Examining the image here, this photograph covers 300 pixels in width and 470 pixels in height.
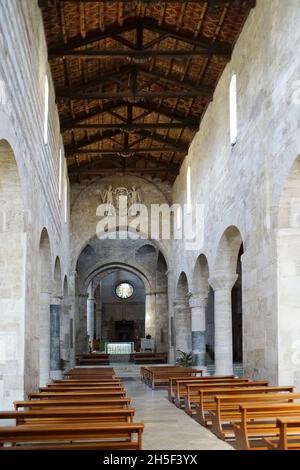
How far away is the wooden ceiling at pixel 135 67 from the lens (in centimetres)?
1716

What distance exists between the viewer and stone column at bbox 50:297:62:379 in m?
24.4

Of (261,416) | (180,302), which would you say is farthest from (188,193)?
(261,416)

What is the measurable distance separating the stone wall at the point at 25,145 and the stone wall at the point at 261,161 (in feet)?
16.7

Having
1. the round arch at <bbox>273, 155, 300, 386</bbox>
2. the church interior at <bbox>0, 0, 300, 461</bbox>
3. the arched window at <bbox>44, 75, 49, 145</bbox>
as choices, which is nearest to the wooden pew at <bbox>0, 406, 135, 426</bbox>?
the church interior at <bbox>0, 0, 300, 461</bbox>

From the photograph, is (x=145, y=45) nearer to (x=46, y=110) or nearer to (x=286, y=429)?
(x=46, y=110)

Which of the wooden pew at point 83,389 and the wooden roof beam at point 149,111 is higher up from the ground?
the wooden roof beam at point 149,111

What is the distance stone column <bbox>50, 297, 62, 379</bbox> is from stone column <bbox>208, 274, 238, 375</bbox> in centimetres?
701

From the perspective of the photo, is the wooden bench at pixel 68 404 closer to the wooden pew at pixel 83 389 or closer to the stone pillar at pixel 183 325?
the wooden pew at pixel 83 389

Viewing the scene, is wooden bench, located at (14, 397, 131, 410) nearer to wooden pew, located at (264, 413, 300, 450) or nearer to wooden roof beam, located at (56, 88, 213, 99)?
wooden pew, located at (264, 413, 300, 450)

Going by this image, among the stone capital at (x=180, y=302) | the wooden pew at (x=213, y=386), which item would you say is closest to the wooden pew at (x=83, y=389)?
the wooden pew at (x=213, y=386)

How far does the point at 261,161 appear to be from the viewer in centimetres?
1474

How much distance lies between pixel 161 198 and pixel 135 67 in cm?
1151

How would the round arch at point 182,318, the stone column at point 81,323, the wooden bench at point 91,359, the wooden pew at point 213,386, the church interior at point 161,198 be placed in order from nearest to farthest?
1. the church interior at point 161,198
2. the wooden pew at point 213,386
3. the round arch at point 182,318
4. the wooden bench at point 91,359
5. the stone column at point 81,323
